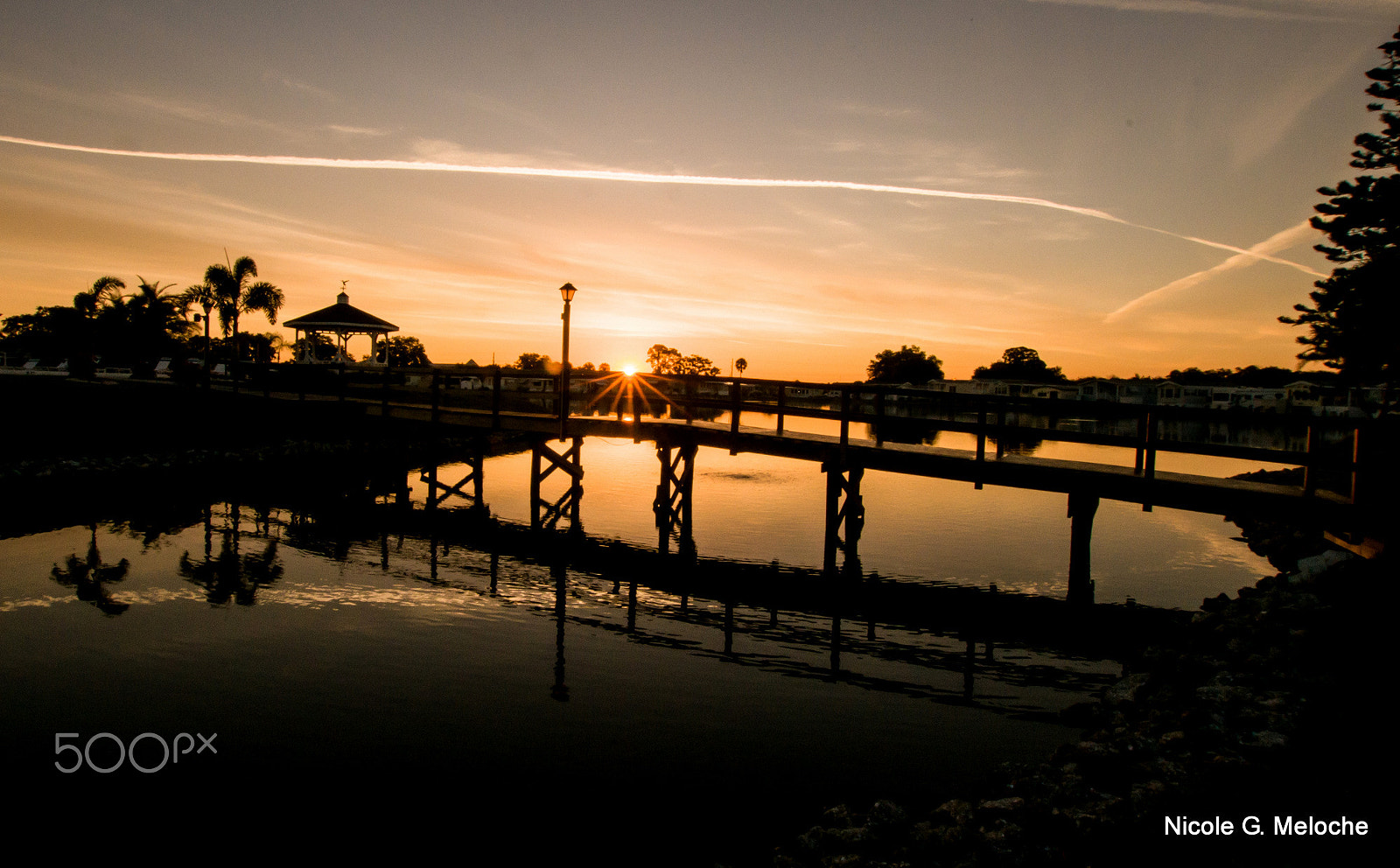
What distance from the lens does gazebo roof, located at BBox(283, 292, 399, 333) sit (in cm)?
3800

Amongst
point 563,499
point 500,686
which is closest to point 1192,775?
point 500,686

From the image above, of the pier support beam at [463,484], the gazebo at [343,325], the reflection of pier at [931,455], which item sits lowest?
the pier support beam at [463,484]

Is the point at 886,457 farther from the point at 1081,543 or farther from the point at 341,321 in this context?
the point at 341,321

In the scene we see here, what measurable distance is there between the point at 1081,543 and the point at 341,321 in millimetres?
36260

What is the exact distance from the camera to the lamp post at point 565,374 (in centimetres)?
1898

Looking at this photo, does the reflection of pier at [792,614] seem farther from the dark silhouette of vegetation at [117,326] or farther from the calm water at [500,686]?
the dark silhouette of vegetation at [117,326]

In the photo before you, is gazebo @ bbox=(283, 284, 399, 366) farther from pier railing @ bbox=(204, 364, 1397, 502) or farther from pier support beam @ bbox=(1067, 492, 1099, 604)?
pier support beam @ bbox=(1067, 492, 1099, 604)

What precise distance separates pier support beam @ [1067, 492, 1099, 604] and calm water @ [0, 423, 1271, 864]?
39.8 inches

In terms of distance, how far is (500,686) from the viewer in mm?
9344

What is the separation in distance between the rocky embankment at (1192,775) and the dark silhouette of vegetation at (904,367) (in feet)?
437

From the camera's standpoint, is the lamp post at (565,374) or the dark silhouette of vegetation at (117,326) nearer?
the lamp post at (565,374)

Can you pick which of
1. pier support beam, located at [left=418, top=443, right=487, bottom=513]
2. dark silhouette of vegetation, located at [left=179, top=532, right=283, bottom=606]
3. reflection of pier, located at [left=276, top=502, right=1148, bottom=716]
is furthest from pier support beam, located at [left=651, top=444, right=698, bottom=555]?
dark silhouette of vegetation, located at [left=179, top=532, right=283, bottom=606]

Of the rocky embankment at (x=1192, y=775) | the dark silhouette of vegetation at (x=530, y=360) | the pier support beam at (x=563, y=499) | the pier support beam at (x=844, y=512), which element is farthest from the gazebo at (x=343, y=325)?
the dark silhouette of vegetation at (x=530, y=360)

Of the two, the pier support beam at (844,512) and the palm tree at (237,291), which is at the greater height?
the palm tree at (237,291)
